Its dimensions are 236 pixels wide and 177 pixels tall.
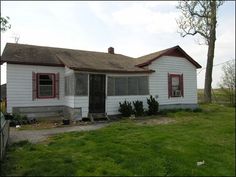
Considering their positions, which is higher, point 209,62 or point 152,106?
point 209,62

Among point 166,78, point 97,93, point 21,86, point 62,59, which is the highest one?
point 62,59

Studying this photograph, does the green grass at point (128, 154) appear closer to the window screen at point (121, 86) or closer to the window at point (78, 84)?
the window at point (78, 84)

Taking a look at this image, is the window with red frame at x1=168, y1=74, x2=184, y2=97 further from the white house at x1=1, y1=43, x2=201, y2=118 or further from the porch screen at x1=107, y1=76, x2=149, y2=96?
the porch screen at x1=107, y1=76, x2=149, y2=96

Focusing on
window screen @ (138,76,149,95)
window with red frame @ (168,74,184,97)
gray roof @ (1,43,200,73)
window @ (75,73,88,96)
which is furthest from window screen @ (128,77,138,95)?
window @ (75,73,88,96)

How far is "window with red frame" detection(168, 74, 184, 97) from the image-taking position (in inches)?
723

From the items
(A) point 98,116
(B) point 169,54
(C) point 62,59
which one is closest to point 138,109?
(A) point 98,116

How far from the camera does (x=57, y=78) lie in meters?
16.3

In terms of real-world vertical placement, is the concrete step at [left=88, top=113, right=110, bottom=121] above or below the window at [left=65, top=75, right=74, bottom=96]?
below

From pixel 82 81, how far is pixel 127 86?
293cm

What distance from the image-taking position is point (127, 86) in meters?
16.5

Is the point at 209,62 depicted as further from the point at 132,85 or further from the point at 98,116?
the point at 98,116

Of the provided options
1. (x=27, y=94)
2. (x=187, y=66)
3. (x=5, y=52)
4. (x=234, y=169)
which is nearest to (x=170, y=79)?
(x=187, y=66)

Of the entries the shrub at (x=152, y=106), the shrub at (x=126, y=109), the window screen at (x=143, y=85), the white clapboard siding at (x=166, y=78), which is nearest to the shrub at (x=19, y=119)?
the shrub at (x=126, y=109)

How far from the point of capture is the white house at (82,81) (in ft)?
49.1
